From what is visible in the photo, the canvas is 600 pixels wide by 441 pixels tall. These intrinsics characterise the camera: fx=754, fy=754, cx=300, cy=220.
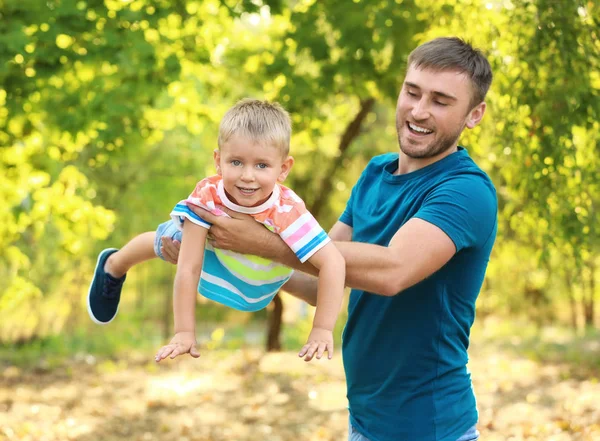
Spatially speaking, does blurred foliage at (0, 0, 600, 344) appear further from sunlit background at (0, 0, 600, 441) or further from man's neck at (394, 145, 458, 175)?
man's neck at (394, 145, 458, 175)

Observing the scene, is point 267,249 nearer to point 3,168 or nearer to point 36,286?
point 3,168

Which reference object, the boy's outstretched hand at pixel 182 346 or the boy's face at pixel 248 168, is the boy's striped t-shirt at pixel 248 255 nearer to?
the boy's face at pixel 248 168

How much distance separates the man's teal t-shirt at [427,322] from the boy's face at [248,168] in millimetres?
456

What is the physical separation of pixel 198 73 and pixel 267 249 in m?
5.99

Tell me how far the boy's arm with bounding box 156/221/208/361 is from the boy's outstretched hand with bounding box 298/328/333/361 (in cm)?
37

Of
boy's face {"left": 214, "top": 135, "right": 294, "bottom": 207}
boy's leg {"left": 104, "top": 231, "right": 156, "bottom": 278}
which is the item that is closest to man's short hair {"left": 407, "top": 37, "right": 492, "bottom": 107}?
boy's face {"left": 214, "top": 135, "right": 294, "bottom": 207}

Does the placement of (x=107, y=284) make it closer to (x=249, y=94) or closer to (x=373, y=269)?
(x=373, y=269)

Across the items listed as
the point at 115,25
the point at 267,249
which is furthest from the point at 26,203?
the point at 267,249

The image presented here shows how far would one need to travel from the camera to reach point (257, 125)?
8.15 ft

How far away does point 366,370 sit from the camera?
9.05 ft

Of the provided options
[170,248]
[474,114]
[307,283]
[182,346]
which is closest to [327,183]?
[307,283]

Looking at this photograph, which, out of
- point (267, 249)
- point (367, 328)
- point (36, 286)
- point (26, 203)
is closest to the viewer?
point (267, 249)

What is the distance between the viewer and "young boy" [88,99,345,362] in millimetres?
2479

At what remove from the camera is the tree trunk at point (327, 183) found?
8422 mm
